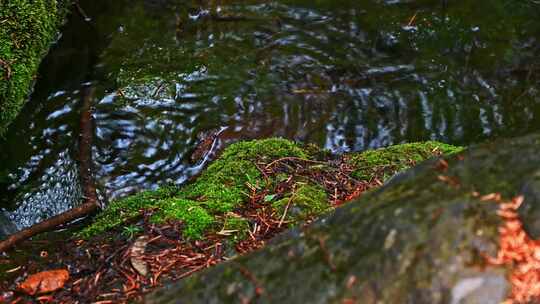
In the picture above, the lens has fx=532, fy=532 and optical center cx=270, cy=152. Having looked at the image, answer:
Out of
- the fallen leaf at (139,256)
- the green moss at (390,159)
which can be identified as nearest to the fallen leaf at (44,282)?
the fallen leaf at (139,256)

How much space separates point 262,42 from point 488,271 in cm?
567

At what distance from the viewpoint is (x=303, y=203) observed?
A: 3.70 meters

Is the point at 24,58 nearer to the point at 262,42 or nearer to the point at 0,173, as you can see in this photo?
the point at 0,173

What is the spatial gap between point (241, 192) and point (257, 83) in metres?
2.69

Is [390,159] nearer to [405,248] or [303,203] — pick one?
[303,203]

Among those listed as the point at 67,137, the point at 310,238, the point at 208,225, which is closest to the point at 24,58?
the point at 67,137

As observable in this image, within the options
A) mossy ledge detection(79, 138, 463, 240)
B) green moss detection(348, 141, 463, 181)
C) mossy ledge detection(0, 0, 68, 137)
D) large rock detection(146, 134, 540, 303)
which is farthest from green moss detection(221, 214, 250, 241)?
mossy ledge detection(0, 0, 68, 137)

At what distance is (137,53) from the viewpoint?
6.67m

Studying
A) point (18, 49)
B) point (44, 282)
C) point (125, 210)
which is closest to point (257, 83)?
point (18, 49)

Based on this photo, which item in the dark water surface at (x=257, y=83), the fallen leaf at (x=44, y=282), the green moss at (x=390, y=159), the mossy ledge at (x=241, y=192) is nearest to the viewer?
the fallen leaf at (x=44, y=282)

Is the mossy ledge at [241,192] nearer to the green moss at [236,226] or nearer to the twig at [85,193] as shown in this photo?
the green moss at [236,226]

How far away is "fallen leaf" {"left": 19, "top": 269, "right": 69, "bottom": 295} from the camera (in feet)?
9.96

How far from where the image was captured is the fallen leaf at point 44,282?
304 cm

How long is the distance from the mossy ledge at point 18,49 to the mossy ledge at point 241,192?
80.2 inches
